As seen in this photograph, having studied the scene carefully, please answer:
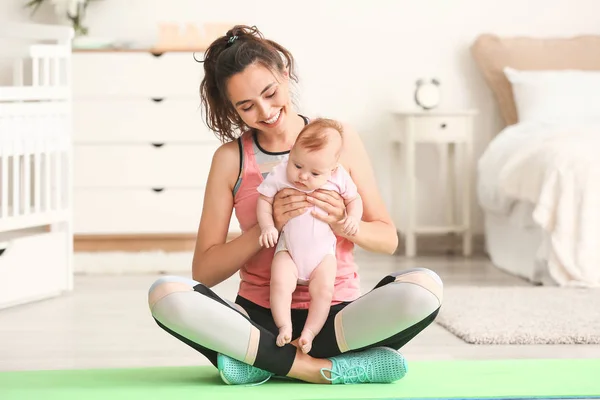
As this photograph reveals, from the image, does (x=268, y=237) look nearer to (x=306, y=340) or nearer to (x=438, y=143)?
A: (x=306, y=340)

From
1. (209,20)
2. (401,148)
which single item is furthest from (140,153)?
(401,148)

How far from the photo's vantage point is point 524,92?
14.5ft

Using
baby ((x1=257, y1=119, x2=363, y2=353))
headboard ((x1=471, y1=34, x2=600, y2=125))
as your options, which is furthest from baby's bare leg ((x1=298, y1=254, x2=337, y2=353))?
headboard ((x1=471, y1=34, x2=600, y2=125))

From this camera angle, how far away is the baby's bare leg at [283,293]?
1.88m

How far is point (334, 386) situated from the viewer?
1929 mm

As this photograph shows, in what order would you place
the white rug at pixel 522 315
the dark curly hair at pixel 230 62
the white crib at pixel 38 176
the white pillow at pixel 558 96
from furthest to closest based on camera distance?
the white pillow at pixel 558 96
the white crib at pixel 38 176
the white rug at pixel 522 315
the dark curly hair at pixel 230 62

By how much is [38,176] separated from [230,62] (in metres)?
1.67

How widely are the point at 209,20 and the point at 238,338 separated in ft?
9.39

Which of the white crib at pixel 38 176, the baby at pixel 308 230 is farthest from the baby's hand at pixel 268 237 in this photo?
the white crib at pixel 38 176

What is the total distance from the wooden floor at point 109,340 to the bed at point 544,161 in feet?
1.05

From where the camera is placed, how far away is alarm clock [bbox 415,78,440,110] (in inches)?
177

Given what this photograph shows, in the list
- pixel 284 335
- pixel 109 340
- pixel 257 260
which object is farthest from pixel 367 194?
pixel 109 340

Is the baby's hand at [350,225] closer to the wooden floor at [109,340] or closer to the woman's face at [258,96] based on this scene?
the woman's face at [258,96]

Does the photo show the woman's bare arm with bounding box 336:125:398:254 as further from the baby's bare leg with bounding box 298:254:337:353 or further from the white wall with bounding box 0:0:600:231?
the white wall with bounding box 0:0:600:231
